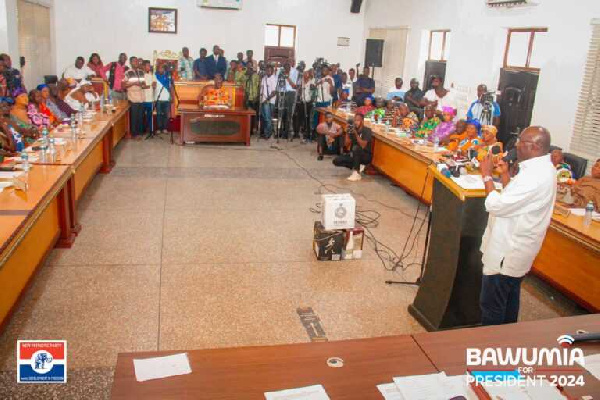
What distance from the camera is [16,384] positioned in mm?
2979

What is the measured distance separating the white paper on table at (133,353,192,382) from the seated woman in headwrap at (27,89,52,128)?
590 cm

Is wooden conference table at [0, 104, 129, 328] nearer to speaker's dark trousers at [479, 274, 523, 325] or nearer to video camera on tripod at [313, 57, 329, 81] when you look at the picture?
speaker's dark trousers at [479, 274, 523, 325]

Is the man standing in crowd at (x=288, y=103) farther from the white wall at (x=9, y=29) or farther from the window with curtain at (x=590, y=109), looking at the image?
the window with curtain at (x=590, y=109)

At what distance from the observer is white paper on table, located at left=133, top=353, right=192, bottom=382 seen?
1.91 meters

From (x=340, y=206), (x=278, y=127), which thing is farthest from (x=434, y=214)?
(x=278, y=127)

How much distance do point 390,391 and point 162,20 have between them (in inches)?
519

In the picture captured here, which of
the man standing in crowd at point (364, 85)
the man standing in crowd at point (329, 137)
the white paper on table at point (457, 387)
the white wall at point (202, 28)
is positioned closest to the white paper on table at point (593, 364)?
the white paper on table at point (457, 387)

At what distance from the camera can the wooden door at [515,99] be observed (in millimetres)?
8312

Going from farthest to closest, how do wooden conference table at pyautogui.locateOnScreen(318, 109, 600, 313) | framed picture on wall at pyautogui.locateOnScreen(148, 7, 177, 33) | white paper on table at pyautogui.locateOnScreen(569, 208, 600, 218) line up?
1. framed picture on wall at pyautogui.locateOnScreen(148, 7, 177, 33)
2. white paper on table at pyautogui.locateOnScreen(569, 208, 600, 218)
3. wooden conference table at pyautogui.locateOnScreen(318, 109, 600, 313)

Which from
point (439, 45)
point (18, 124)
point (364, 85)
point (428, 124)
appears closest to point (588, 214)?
point (428, 124)

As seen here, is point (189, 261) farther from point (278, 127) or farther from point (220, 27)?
point (220, 27)

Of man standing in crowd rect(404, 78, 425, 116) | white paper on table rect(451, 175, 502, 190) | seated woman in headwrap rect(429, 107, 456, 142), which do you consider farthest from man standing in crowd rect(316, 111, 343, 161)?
white paper on table rect(451, 175, 502, 190)

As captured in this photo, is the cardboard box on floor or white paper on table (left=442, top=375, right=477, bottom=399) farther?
the cardboard box on floor

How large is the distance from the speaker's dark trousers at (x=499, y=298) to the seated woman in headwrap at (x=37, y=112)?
5.97 metres
